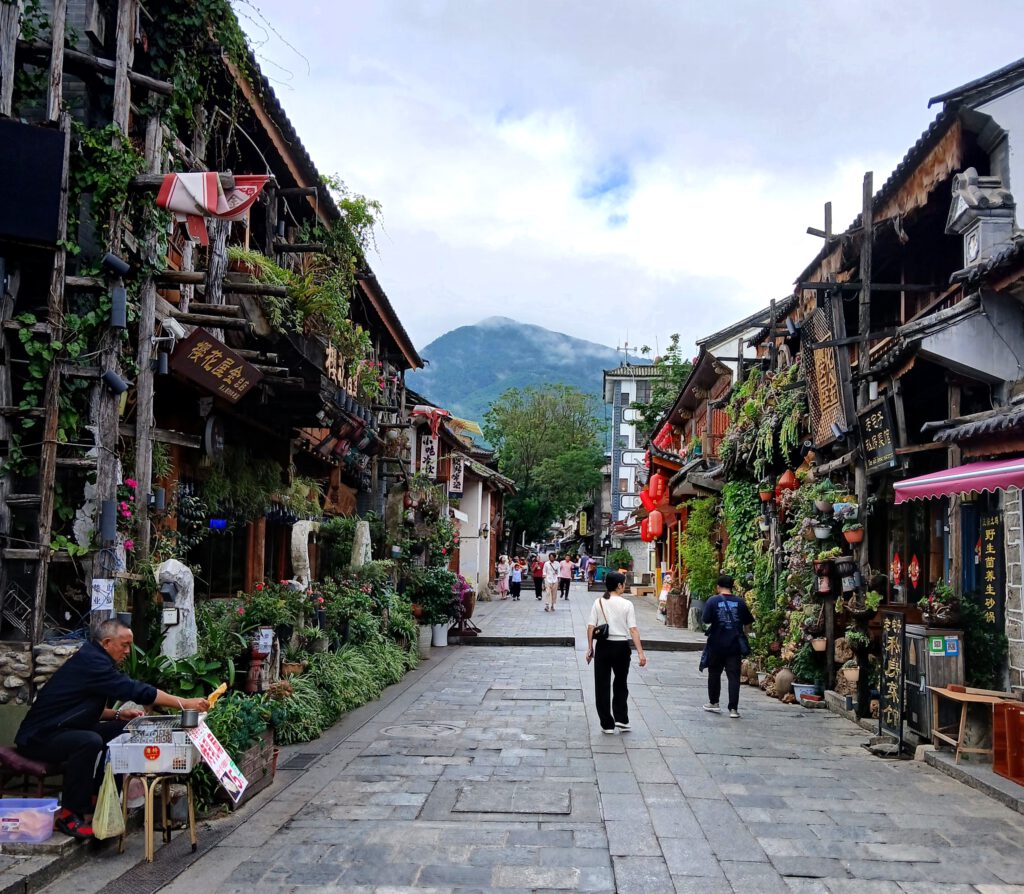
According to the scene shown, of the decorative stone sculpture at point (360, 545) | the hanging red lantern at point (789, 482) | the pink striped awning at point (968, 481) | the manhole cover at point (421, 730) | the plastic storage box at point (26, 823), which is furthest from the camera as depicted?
the decorative stone sculpture at point (360, 545)

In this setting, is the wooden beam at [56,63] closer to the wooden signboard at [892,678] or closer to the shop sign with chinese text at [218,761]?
the shop sign with chinese text at [218,761]

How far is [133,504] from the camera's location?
8.16m

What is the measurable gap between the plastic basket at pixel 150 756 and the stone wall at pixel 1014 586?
7.10m

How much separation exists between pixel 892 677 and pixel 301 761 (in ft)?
19.4

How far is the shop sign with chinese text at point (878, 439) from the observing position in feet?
33.8

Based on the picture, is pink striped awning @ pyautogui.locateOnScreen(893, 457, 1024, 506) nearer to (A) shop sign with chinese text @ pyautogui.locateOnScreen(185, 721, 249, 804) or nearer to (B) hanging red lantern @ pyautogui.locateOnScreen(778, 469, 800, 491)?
(B) hanging red lantern @ pyautogui.locateOnScreen(778, 469, 800, 491)

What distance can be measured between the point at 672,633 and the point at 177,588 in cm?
1595

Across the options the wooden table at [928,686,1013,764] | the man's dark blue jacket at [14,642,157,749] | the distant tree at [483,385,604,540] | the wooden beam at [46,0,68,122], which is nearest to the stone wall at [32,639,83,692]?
the man's dark blue jacket at [14,642,157,749]

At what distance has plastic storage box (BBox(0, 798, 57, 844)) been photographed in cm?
556

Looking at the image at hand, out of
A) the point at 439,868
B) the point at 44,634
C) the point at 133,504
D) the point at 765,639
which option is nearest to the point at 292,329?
the point at 133,504

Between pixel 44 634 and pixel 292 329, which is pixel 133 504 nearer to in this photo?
pixel 44 634

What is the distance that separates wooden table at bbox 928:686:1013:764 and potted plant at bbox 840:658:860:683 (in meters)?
2.42

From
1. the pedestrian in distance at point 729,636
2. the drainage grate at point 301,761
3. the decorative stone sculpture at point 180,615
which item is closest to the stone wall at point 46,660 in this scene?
the decorative stone sculpture at point 180,615

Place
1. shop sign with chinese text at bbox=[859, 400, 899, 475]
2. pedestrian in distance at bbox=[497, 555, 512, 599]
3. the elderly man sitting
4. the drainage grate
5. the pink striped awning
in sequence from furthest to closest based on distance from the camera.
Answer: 1. pedestrian in distance at bbox=[497, 555, 512, 599]
2. shop sign with chinese text at bbox=[859, 400, 899, 475]
3. the drainage grate
4. the pink striped awning
5. the elderly man sitting
